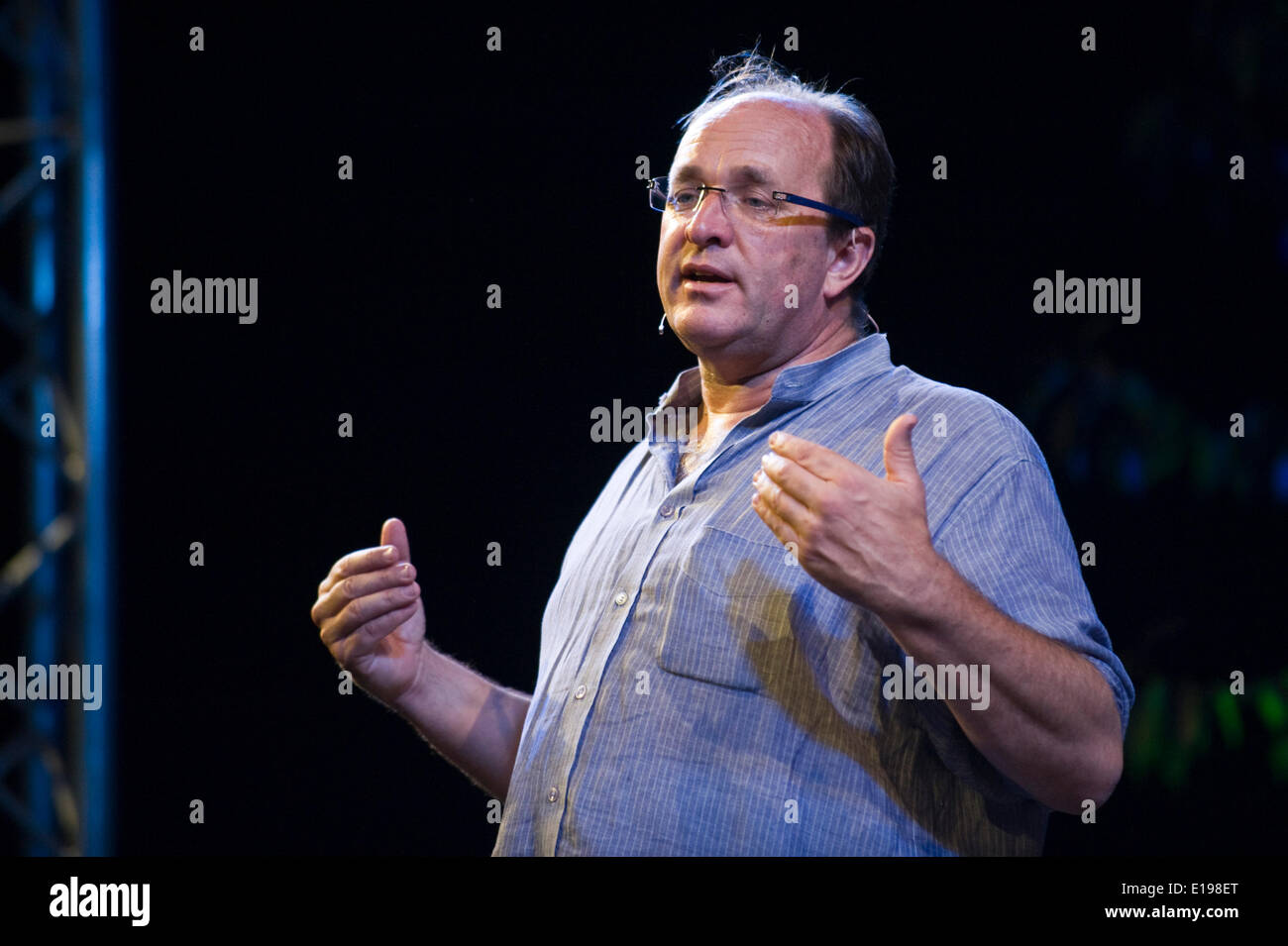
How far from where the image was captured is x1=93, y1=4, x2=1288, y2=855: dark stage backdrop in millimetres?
2236

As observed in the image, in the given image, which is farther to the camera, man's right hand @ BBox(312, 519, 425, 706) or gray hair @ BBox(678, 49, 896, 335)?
gray hair @ BBox(678, 49, 896, 335)

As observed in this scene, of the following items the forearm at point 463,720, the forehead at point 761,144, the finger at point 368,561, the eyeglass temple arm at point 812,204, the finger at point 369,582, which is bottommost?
the forearm at point 463,720

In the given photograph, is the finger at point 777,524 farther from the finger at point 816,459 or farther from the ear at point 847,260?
the ear at point 847,260

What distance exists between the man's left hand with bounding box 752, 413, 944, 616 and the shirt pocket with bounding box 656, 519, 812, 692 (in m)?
0.20

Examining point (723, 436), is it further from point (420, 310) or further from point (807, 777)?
point (420, 310)

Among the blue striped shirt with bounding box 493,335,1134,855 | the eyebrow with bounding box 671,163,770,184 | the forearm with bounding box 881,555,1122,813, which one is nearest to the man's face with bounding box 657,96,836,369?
the eyebrow with bounding box 671,163,770,184

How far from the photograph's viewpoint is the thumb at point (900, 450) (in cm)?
126

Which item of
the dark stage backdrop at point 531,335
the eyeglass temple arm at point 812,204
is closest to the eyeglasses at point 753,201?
the eyeglass temple arm at point 812,204

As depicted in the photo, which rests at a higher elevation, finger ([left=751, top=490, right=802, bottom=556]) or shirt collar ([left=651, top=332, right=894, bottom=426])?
shirt collar ([left=651, top=332, right=894, bottom=426])

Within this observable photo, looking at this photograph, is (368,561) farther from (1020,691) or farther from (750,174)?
(1020,691)

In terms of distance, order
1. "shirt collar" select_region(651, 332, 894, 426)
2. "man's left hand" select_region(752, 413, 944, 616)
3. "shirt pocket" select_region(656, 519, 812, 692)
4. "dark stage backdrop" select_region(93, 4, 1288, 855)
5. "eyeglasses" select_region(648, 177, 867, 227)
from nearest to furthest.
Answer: "man's left hand" select_region(752, 413, 944, 616) < "shirt pocket" select_region(656, 519, 812, 692) < "shirt collar" select_region(651, 332, 894, 426) < "eyeglasses" select_region(648, 177, 867, 227) < "dark stage backdrop" select_region(93, 4, 1288, 855)

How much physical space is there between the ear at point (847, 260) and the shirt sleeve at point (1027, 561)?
0.51 meters

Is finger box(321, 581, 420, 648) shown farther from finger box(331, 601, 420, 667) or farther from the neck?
the neck
